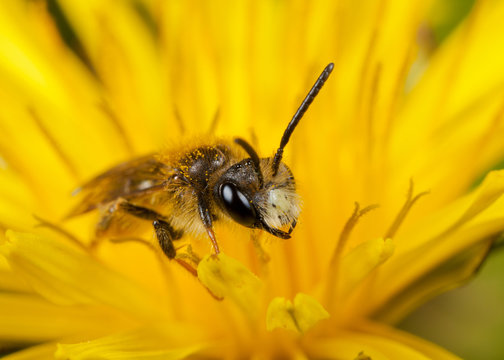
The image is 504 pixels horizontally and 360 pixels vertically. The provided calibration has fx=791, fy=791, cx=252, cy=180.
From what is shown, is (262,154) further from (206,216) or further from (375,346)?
(375,346)

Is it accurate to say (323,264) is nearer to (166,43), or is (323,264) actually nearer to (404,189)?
(404,189)

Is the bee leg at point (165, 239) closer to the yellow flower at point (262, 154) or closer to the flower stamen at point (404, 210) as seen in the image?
the yellow flower at point (262, 154)

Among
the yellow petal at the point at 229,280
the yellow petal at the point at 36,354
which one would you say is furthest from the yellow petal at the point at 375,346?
the yellow petal at the point at 36,354

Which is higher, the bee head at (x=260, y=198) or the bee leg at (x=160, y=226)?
the bee leg at (x=160, y=226)

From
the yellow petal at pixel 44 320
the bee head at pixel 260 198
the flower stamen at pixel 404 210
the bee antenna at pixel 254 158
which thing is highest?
the yellow petal at pixel 44 320

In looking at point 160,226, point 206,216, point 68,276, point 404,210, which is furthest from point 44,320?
point 404,210

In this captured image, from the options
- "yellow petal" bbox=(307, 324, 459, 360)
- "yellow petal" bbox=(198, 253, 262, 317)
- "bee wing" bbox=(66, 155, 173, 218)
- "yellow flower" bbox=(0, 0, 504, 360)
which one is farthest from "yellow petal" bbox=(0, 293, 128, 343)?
"yellow petal" bbox=(307, 324, 459, 360)

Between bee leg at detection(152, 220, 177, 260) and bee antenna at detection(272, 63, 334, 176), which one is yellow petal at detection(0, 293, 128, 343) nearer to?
bee leg at detection(152, 220, 177, 260)
